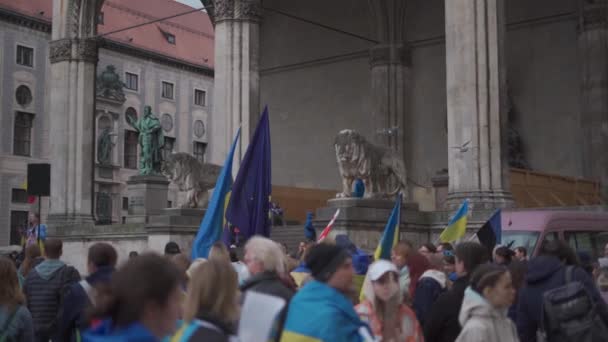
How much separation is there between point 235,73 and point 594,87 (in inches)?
414

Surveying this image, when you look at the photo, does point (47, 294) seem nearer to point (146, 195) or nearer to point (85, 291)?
point (85, 291)

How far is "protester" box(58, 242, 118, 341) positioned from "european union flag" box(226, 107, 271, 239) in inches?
111

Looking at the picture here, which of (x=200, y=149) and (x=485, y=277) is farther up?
(x=200, y=149)

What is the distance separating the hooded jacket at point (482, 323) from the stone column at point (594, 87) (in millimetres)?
21990

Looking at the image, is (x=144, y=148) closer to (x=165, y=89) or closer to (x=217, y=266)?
(x=217, y=266)

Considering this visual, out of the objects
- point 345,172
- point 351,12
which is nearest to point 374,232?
point 345,172

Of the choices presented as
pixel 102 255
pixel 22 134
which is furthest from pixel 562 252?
pixel 22 134

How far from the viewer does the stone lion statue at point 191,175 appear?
23328 millimetres

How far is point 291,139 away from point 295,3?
5073 millimetres

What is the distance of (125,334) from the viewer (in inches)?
117

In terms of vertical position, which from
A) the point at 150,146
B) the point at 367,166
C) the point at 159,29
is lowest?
the point at 367,166

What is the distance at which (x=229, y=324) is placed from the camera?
4.07 metres

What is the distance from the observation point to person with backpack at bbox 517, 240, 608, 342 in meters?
6.22

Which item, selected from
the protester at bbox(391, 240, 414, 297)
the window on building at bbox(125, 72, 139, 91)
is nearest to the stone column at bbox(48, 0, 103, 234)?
the protester at bbox(391, 240, 414, 297)
